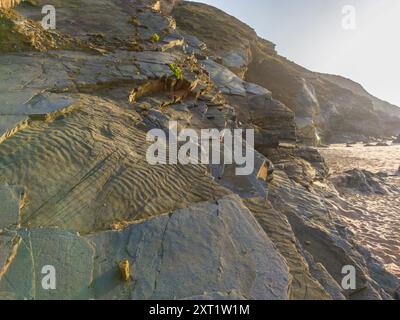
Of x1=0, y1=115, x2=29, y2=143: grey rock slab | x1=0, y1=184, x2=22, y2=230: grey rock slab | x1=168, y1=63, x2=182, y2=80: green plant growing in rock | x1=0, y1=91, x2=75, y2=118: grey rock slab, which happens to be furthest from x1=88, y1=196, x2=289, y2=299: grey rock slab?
x1=168, y1=63, x2=182, y2=80: green plant growing in rock

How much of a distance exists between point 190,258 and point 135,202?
152 cm

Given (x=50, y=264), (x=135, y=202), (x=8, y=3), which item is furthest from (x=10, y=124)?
(x=8, y=3)

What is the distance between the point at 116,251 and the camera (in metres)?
4.78

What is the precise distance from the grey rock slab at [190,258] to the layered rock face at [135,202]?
0.06ft

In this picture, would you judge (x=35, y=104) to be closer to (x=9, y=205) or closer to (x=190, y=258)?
(x=9, y=205)

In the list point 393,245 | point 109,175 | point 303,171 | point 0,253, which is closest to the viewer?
point 0,253

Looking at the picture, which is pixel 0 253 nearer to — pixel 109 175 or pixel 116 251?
pixel 116 251

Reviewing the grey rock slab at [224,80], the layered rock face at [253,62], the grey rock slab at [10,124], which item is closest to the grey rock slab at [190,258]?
the grey rock slab at [10,124]

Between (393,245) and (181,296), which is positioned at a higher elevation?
(181,296)

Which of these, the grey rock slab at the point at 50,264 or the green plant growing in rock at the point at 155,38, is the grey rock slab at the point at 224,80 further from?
the grey rock slab at the point at 50,264

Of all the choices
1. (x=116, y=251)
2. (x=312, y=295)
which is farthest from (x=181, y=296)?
A: (x=312, y=295)

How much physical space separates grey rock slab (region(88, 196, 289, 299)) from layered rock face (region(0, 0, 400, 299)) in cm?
2

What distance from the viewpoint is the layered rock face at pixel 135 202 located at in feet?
14.9

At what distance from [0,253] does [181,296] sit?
2.27 meters
